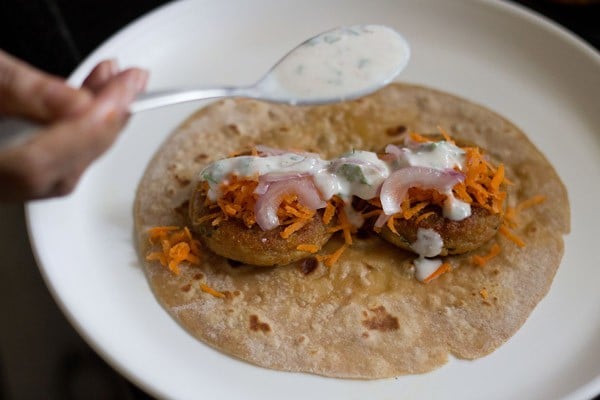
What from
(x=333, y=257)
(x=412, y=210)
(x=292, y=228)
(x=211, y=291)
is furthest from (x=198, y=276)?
(x=412, y=210)

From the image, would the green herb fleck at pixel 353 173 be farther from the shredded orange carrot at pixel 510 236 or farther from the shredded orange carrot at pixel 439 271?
the shredded orange carrot at pixel 510 236

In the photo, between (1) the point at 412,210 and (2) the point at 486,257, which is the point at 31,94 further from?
(2) the point at 486,257

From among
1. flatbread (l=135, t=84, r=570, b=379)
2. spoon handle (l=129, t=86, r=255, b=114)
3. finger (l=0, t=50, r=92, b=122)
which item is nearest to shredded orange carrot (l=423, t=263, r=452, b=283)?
flatbread (l=135, t=84, r=570, b=379)

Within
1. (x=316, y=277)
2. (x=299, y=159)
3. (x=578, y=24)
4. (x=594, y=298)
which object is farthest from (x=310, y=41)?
(x=578, y=24)

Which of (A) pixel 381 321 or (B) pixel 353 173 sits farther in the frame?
(B) pixel 353 173

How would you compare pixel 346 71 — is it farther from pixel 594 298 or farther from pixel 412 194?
pixel 594 298

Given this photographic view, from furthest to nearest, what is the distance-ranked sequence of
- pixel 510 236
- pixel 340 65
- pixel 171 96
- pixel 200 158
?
pixel 200 158
pixel 510 236
pixel 340 65
pixel 171 96

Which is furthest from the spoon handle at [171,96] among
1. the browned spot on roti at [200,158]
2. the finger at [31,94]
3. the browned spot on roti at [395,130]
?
the browned spot on roti at [395,130]
